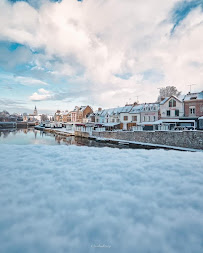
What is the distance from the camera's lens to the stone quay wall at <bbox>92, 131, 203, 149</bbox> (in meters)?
16.0

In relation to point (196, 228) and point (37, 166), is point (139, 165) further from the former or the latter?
point (37, 166)

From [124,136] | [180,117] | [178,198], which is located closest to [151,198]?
[178,198]

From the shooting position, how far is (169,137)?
1875 cm

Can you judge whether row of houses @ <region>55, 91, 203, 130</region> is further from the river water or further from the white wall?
the river water

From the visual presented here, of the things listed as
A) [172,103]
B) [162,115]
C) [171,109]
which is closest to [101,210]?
[162,115]

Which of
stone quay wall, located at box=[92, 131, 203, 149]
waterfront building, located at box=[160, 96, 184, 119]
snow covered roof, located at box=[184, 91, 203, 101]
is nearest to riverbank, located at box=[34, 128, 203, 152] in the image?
stone quay wall, located at box=[92, 131, 203, 149]

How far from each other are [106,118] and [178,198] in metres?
39.8

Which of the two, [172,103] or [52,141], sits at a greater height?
[172,103]

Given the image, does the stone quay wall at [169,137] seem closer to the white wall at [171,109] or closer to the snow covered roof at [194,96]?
the white wall at [171,109]

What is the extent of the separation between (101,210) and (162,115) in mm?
29287

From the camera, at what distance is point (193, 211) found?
181 centimetres

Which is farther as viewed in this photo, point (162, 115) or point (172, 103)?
point (162, 115)

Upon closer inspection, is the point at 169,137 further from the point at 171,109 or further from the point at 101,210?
the point at 101,210

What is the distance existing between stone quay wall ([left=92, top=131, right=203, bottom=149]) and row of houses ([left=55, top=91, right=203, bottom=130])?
1.69m
